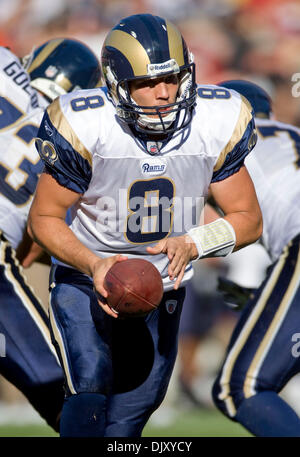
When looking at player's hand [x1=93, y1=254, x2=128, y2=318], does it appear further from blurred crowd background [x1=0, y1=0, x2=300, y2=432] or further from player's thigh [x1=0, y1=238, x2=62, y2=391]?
blurred crowd background [x1=0, y1=0, x2=300, y2=432]

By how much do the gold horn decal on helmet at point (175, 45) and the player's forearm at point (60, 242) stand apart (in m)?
0.67

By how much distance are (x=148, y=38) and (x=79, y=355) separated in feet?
3.57

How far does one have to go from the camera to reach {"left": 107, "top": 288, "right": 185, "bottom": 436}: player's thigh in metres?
2.79

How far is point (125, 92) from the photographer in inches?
101

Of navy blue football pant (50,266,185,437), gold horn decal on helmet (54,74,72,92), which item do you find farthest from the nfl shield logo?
gold horn decal on helmet (54,74,72,92)

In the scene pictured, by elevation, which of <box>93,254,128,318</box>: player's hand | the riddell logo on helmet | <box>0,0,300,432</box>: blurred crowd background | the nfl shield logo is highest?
the riddell logo on helmet

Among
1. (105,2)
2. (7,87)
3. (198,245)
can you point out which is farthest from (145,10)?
(198,245)

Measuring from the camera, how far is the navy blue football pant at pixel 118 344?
255 cm

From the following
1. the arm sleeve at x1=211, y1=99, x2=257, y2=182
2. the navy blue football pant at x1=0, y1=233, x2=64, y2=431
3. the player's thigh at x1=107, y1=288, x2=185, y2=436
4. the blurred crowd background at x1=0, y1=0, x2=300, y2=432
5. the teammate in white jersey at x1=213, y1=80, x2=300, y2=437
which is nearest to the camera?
the arm sleeve at x1=211, y1=99, x2=257, y2=182

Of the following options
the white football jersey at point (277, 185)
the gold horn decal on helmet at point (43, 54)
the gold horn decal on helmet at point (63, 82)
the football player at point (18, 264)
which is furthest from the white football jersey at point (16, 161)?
the white football jersey at point (277, 185)

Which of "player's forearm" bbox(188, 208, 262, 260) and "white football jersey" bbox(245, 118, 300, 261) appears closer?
"player's forearm" bbox(188, 208, 262, 260)

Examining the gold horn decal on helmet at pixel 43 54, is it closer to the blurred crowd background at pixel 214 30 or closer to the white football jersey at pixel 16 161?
the white football jersey at pixel 16 161

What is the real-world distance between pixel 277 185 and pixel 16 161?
1.20 m

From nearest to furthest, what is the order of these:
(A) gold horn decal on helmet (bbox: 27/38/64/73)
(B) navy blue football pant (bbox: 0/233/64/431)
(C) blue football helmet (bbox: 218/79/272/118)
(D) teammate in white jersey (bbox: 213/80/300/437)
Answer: (D) teammate in white jersey (bbox: 213/80/300/437) → (B) navy blue football pant (bbox: 0/233/64/431) → (C) blue football helmet (bbox: 218/79/272/118) → (A) gold horn decal on helmet (bbox: 27/38/64/73)
